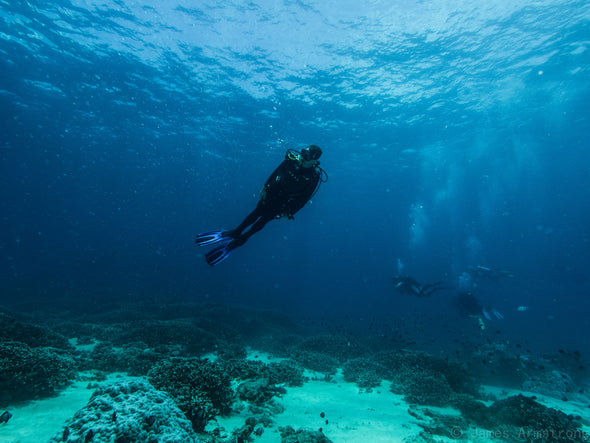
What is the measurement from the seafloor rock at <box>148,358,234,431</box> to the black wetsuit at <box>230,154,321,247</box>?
2.69 metres

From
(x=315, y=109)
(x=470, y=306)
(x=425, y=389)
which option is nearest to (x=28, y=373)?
(x=425, y=389)

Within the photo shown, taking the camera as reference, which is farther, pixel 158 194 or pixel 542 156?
pixel 158 194

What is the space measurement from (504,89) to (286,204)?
26.9 meters

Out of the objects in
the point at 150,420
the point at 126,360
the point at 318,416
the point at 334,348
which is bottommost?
the point at 334,348

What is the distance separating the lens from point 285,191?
6.07 m

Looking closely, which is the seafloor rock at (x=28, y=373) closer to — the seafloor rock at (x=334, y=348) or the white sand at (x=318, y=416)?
the white sand at (x=318, y=416)

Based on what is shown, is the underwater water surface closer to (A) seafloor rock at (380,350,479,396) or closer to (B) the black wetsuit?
(A) seafloor rock at (380,350,479,396)

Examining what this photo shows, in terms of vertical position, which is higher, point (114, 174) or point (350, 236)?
point (114, 174)

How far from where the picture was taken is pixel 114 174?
180ft

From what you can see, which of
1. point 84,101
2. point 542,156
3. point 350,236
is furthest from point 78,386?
point 350,236

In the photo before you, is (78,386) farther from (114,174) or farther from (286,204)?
(114,174)

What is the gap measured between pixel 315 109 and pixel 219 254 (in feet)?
74.2

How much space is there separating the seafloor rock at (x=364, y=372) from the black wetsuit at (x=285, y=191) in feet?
22.3

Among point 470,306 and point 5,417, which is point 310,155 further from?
point 470,306
